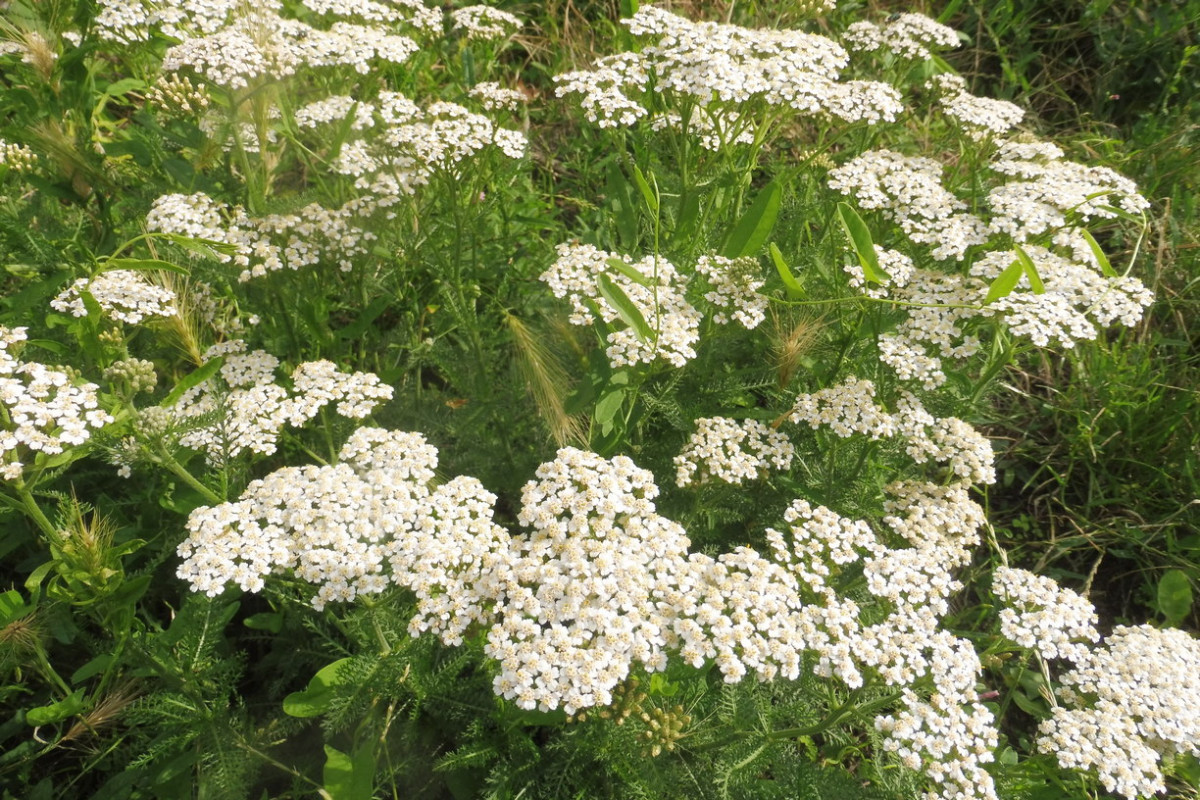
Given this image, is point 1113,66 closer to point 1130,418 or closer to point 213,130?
point 1130,418

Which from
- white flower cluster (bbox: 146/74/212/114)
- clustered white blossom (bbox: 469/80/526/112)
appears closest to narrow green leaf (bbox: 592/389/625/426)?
clustered white blossom (bbox: 469/80/526/112)

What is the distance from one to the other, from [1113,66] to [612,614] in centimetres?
648

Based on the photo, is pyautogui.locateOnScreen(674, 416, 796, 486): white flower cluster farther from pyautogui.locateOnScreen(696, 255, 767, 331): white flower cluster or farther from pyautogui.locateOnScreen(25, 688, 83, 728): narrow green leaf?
pyautogui.locateOnScreen(25, 688, 83, 728): narrow green leaf

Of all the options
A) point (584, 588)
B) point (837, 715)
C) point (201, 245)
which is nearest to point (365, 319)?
point (201, 245)

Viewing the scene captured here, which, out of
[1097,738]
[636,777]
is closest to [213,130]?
[636,777]

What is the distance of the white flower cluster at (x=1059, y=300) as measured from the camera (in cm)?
331

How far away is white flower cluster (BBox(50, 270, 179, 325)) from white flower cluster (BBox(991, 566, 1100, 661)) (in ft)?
10.9

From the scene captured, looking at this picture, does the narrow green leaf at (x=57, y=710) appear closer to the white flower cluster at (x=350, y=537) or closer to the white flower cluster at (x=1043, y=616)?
the white flower cluster at (x=350, y=537)

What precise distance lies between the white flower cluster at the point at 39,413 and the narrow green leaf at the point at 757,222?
2.38 m

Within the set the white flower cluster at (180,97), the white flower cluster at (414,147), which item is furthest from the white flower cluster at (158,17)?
the white flower cluster at (414,147)

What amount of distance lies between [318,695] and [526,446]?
1600mm

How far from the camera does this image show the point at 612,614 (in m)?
2.33

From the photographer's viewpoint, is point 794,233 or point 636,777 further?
point 794,233

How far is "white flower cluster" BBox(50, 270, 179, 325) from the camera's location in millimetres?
3008
